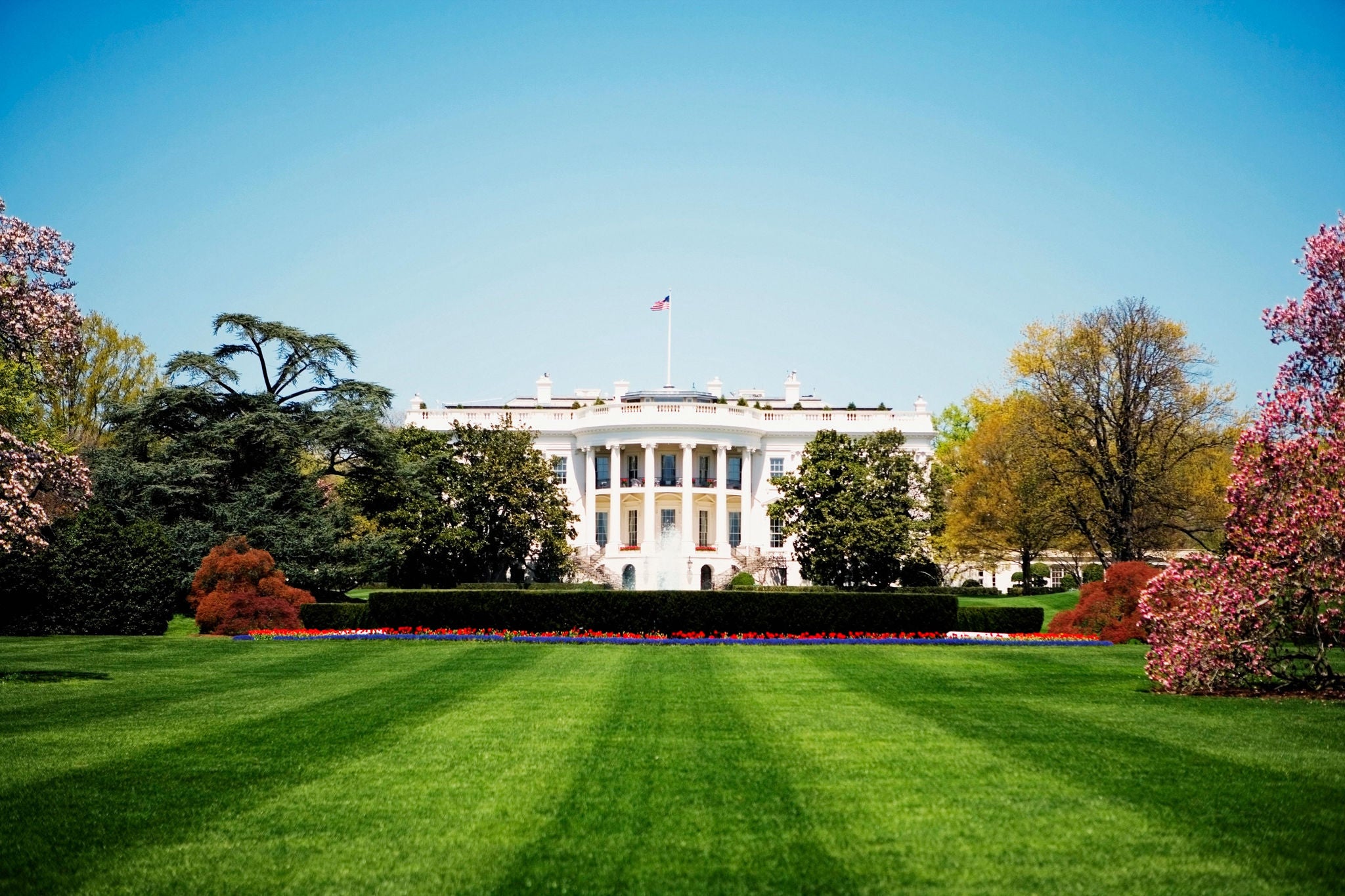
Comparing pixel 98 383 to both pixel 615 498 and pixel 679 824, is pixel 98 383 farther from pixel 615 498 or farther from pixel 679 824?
pixel 679 824

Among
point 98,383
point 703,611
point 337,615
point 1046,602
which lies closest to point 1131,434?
point 1046,602

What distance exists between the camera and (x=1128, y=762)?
30.0 ft

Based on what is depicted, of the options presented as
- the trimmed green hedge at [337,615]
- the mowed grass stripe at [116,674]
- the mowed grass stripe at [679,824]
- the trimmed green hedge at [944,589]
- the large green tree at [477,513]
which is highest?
the large green tree at [477,513]

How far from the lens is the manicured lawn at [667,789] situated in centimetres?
619

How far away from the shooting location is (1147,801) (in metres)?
7.74

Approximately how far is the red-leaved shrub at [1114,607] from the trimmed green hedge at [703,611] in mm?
3138

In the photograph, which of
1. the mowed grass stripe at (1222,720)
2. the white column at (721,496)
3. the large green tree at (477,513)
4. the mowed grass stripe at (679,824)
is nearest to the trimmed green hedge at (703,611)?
the mowed grass stripe at (1222,720)

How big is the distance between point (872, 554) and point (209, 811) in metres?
37.8

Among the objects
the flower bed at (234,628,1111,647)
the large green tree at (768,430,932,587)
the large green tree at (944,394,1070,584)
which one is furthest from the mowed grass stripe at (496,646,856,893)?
the large green tree at (768,430,932,587)

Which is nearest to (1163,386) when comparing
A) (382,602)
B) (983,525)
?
(983,525)

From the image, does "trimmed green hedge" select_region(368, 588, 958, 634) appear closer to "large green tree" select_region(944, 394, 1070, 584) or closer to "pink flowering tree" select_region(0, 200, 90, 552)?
"pink flowering tree" select_region(0, 200, 90, 552)

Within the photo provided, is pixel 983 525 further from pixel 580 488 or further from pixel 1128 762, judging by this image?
pixel 1128 762

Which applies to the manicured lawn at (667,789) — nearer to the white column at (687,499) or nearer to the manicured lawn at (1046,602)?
the manicured lawn at (1046,602)

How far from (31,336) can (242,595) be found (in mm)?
14334
